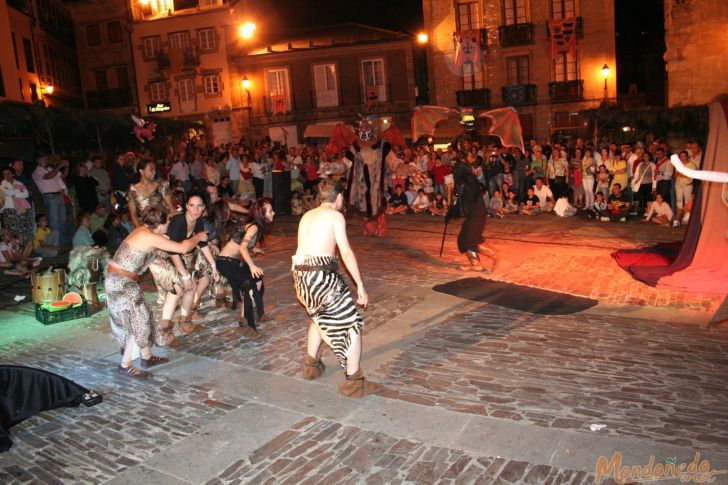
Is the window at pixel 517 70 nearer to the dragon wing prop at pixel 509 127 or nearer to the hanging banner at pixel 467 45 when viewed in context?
the hanging banner at pixel 467 45

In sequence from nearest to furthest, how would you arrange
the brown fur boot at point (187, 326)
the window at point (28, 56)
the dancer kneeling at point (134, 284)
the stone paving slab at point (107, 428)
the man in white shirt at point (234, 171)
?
the stone paving slab at point (107, 428)
the dancer kneeling at point (134, 284)
the brown fur boot at point (187, 326)
the man in white shirt at point (234, 171)
the window at point (28, 56)

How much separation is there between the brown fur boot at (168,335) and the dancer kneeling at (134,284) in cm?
71

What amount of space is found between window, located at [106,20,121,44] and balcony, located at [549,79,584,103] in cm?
2551

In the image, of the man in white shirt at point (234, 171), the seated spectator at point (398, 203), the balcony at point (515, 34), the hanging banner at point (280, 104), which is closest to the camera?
the seated spectator at point (398, 203)

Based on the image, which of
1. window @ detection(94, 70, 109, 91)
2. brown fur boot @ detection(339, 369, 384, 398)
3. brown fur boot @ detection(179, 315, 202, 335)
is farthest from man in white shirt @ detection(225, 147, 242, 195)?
window @ detection(94, 70, 109, 91)

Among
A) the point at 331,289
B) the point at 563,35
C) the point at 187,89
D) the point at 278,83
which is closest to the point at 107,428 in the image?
the point at 331,289

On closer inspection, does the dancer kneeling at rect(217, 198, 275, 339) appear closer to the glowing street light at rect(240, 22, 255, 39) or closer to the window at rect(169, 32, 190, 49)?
the glowing street light at rect(240, 22, 255, 39)

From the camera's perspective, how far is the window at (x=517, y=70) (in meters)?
30.2

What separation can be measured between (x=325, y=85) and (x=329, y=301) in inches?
1182

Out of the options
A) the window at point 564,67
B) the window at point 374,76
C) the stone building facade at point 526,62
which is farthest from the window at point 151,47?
the window at point 564,67

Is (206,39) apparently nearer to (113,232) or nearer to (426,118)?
(113,232)

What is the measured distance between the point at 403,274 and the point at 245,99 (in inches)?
1082

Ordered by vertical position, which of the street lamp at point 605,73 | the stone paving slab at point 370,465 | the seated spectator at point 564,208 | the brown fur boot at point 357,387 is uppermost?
the street lamp at point 605,73

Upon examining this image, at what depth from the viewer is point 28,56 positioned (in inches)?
1247
